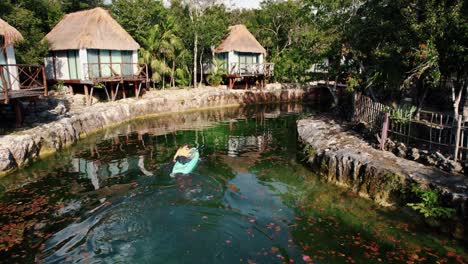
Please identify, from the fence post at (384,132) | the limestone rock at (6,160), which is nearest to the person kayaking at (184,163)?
the limestone rock at (6,160)

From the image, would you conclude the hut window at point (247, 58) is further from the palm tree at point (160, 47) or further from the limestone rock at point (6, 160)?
the limestone rock at point (6, 160)

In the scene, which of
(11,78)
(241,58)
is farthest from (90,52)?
(241,58)

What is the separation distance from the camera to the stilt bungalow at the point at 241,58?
1583 inches

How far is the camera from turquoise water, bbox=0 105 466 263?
984 centimetres

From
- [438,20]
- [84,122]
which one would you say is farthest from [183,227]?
[84,122]

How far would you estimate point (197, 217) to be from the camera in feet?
38.7

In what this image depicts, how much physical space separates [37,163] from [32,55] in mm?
11574

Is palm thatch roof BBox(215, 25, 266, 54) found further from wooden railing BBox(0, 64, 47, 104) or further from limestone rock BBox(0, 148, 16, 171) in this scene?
limestone rock BBox(0, 148, 16, 171)

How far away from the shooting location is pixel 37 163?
17.9 metres

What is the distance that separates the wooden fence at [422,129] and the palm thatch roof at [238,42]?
2255 cm

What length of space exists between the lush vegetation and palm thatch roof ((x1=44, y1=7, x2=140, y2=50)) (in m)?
1.65

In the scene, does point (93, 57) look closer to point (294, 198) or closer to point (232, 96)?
point (232, 96)

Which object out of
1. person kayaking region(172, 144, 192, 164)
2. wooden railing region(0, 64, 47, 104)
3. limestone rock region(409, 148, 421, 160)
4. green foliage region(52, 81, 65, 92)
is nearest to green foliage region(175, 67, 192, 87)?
green foliage region(52, 81, 65, 92)

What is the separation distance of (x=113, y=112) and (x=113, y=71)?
16.5ft
